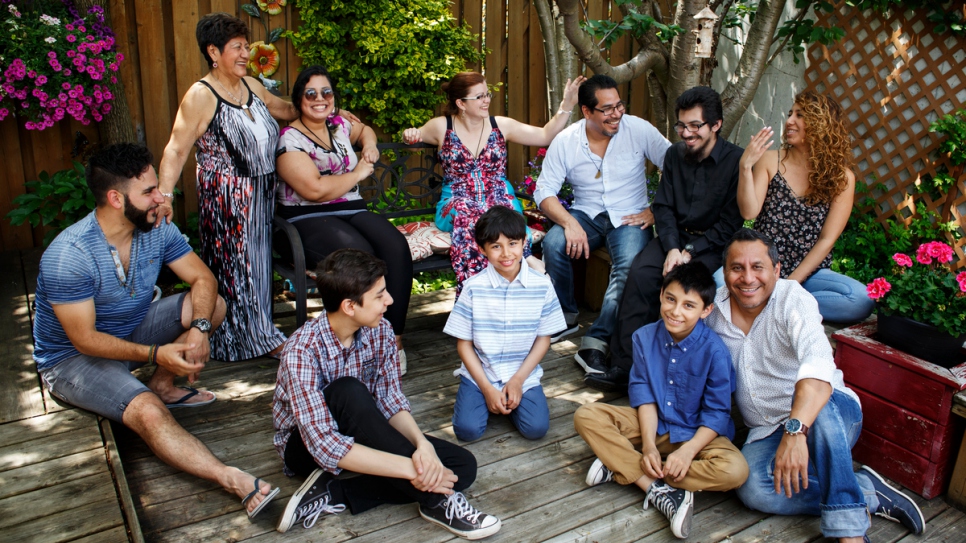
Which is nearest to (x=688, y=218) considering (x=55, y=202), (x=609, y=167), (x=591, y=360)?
(x=609, y=167)

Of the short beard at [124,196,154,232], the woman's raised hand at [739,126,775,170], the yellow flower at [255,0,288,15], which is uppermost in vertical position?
the yellow flower at [255,0,288,15]

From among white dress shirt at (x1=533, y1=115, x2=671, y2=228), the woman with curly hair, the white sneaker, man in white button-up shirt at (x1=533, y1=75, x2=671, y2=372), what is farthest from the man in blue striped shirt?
the woman with curly hair

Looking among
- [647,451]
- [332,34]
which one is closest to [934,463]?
[647,451]

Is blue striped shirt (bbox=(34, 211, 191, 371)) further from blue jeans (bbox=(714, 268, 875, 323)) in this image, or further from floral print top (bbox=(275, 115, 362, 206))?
blue jeans (bbox=(714, 268, 875, 323))

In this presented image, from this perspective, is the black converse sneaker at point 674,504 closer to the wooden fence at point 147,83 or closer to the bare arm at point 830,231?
the bare arm at point 830,231

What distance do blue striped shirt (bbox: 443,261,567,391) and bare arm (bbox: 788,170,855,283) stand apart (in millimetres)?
1220

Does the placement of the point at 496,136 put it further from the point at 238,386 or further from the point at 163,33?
the point at 163,33

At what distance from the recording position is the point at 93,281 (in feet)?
9.26

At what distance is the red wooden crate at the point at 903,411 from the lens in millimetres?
2689

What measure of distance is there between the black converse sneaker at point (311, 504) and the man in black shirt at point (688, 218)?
4.71ft

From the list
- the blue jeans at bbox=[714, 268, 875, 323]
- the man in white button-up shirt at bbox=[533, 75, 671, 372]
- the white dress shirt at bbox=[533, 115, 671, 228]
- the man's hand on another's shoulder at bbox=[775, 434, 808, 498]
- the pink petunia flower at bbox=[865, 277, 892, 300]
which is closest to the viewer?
the man's hand on another's shoulder at bbox=[775, 434, 808, 498]

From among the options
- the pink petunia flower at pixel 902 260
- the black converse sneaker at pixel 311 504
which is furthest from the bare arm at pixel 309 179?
the pink petunia flower at pixel 902 260

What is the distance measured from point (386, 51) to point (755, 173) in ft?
8.85

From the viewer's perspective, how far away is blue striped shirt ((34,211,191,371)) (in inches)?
108
